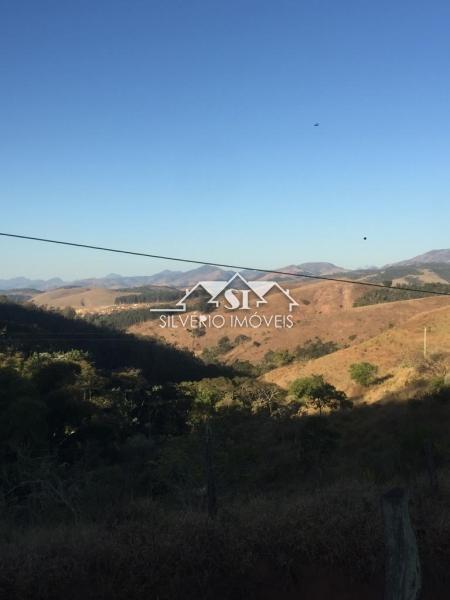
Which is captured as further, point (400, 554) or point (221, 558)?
point (221, 558)

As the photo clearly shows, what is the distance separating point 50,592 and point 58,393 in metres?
20.8

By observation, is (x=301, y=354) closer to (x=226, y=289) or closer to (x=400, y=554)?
(x=226, y=289)

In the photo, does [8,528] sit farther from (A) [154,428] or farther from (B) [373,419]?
(A) [154,428]

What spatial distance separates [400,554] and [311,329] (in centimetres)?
8114

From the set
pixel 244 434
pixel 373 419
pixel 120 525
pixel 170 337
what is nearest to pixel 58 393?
pixel 244 434

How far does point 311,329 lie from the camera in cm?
8381

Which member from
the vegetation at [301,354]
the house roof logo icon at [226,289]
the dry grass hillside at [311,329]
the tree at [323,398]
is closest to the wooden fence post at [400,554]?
the tree at [323,398]

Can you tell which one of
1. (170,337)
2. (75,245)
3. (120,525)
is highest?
(75,245)

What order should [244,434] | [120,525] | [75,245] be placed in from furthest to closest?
[244,434] → [75,245] → [120,525]

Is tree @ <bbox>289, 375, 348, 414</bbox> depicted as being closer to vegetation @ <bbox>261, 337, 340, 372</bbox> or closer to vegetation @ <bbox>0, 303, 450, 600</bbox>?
vegetation @ <bbox>0, 303, 450, 600</bbox>

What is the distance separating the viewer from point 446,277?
605ft

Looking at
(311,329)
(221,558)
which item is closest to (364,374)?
(221,558)

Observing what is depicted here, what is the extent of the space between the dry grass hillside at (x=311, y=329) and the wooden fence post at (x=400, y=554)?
69.8 metres

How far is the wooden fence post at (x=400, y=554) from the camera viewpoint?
3.85 meters
